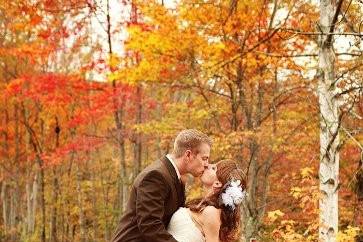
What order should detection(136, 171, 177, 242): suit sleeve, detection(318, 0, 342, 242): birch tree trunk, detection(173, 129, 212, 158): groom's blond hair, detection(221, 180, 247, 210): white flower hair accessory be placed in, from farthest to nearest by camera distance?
detection(318, 0, 342, 242): birch tree trunk, detection(221, 180, 247, 210): white flower hair accessory, detection(173, 129, 212, 158): groom's blond hair, detection(136, 171, 177, 242): suit sleeve

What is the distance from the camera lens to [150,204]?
3.75m

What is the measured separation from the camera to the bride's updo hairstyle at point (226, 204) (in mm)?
4254

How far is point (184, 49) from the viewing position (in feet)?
38.9

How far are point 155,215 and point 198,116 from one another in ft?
28.6

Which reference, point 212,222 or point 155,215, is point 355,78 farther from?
point 155,215

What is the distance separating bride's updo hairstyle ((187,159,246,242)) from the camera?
4254 millimetres

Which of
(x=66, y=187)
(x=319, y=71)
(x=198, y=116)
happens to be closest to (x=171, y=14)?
(x=198, y=116)

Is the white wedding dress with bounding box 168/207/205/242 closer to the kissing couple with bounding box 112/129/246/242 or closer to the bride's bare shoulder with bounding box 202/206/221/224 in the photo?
the kissing couple with bounding box 112/129/246/242

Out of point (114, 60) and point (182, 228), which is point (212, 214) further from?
point (114, 60)

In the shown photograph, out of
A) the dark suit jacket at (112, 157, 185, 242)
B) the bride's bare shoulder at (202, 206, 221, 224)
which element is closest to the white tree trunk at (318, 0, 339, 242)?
the bride's bare shoulder at (202, 206, 221, 224)

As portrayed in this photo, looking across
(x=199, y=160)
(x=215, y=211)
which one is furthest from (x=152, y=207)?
(x=215, y=211)

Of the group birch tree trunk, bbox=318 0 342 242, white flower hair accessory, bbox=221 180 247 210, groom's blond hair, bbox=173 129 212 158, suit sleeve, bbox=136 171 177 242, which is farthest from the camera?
birch tree trunk, bbox=318 0 342 242

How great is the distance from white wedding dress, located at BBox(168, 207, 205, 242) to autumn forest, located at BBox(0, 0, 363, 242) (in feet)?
6.21

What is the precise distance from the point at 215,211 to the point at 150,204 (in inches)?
27.4
